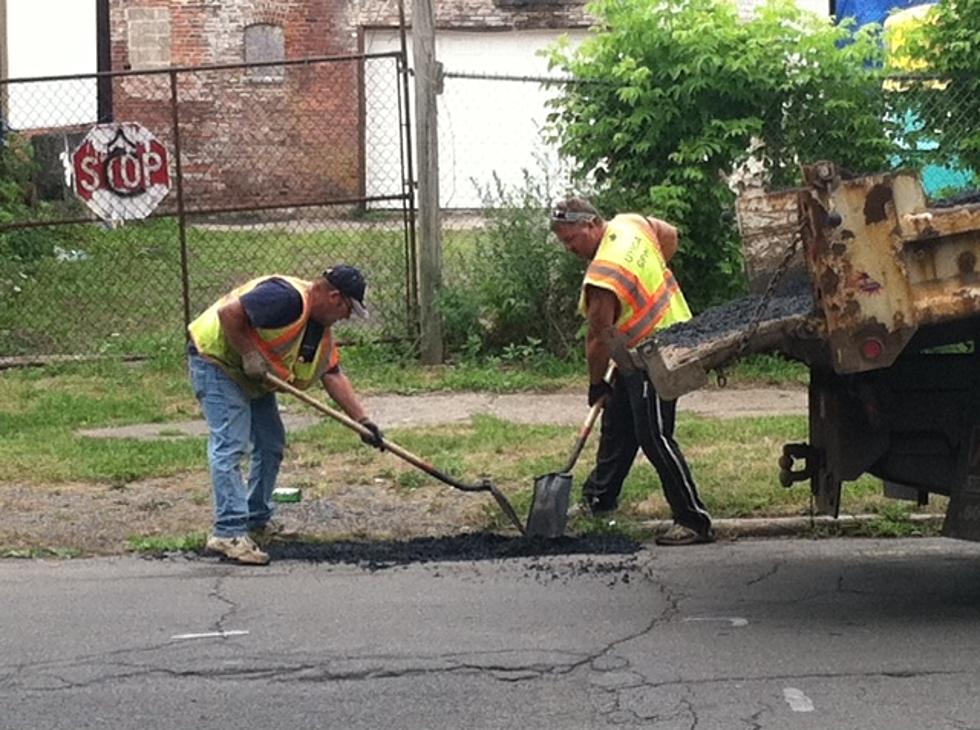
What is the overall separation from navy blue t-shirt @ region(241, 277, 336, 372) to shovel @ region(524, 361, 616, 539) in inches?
54.5

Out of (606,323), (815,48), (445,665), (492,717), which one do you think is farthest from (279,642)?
(815,48)

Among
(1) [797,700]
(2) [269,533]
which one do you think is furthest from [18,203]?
(1) [797,700]

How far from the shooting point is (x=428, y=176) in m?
12.4

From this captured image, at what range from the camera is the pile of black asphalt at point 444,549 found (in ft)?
26.0

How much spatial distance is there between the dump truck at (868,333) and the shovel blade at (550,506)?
119cm

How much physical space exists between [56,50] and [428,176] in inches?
488

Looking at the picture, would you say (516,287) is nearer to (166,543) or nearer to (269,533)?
(269,533)

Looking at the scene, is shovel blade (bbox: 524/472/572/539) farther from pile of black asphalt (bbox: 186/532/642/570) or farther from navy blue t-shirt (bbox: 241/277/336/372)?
navy blue t-shirt (bbox: 241/277/336/372)

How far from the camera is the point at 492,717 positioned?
5582 mm

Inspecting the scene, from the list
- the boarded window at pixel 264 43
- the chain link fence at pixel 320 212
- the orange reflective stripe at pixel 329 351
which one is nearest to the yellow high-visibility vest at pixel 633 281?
the orange reflective stripe at pixel 329 351

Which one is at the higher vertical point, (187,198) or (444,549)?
(187,198)

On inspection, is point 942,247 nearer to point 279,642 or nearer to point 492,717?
point 492,717

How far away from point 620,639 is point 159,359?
23.4 feet

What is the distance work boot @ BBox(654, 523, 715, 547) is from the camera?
8133 millimetres
